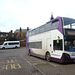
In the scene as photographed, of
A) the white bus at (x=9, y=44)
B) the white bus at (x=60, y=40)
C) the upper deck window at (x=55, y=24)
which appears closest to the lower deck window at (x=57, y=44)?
the white bus at (x=60, y=40)

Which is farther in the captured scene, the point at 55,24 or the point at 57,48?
the point at 55,24

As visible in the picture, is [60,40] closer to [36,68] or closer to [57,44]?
[57,44]

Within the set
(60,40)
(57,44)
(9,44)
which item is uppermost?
(60,40)

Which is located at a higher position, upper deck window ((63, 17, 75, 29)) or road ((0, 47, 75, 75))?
upper deck window ((63, 17, 75, 29))

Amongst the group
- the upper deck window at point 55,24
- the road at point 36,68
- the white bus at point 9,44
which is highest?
the upper deck window at point 55,24

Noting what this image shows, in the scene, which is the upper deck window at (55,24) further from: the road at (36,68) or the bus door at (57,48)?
the road at (36,68)

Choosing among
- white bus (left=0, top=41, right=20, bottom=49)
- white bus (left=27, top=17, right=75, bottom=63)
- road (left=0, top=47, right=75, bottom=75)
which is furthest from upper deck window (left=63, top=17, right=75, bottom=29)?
white bus (left=0, top=41, right=20, bottom=49)

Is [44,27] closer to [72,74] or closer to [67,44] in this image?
[67,44]

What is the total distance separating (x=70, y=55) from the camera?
8.84 m

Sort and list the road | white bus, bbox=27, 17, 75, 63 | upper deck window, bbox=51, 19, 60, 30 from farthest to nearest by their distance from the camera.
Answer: upper deck window, bbox=51, 19, 60, 30, white bus, bbox=27, 17, 75, 63, the road

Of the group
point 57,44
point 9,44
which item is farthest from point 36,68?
point 9,44

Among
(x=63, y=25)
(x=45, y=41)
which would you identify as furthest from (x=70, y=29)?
(x=45, y=41)

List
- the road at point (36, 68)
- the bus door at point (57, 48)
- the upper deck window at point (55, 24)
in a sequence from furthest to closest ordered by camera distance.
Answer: the upper deck window at point (55, 24), the bus door at point (57, 48), the road at point (36, 68)

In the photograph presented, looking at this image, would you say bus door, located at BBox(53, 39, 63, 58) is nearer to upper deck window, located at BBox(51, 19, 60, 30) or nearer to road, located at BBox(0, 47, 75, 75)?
road, located at BBox(0, 47, 75, 75)
